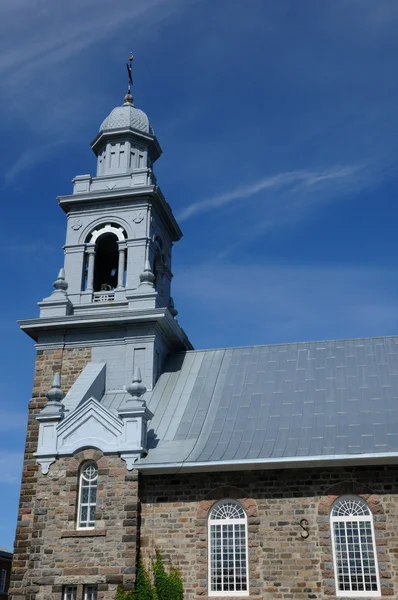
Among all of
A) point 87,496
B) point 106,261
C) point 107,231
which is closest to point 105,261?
point 106,261

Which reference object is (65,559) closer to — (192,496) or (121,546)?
(121,546)

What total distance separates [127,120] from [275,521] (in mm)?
18262

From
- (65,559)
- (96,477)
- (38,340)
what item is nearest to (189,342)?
(38,340)

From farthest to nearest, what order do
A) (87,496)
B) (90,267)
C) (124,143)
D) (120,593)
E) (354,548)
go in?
(124,143)
(90,267)
(87,496)
(120,593)
(354,548)

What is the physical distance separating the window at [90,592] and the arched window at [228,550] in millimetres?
3198

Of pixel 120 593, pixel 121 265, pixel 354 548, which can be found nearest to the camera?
pixel 354 548

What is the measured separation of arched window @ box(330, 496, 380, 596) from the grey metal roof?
1.50 m

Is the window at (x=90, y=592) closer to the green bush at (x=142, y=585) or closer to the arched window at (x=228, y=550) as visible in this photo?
the green bush at (x=142, y=585)

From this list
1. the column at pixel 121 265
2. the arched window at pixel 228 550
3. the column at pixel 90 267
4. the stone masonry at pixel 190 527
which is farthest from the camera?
the column at pixel 90 267

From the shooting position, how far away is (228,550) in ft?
65.4

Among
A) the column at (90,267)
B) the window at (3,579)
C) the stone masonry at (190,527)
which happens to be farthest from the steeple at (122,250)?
the window at (3,579)

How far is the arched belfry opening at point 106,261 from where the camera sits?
2900 centimetres

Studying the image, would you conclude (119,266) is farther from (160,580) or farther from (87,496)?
(160,580)

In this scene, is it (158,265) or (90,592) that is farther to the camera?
(158,265)
